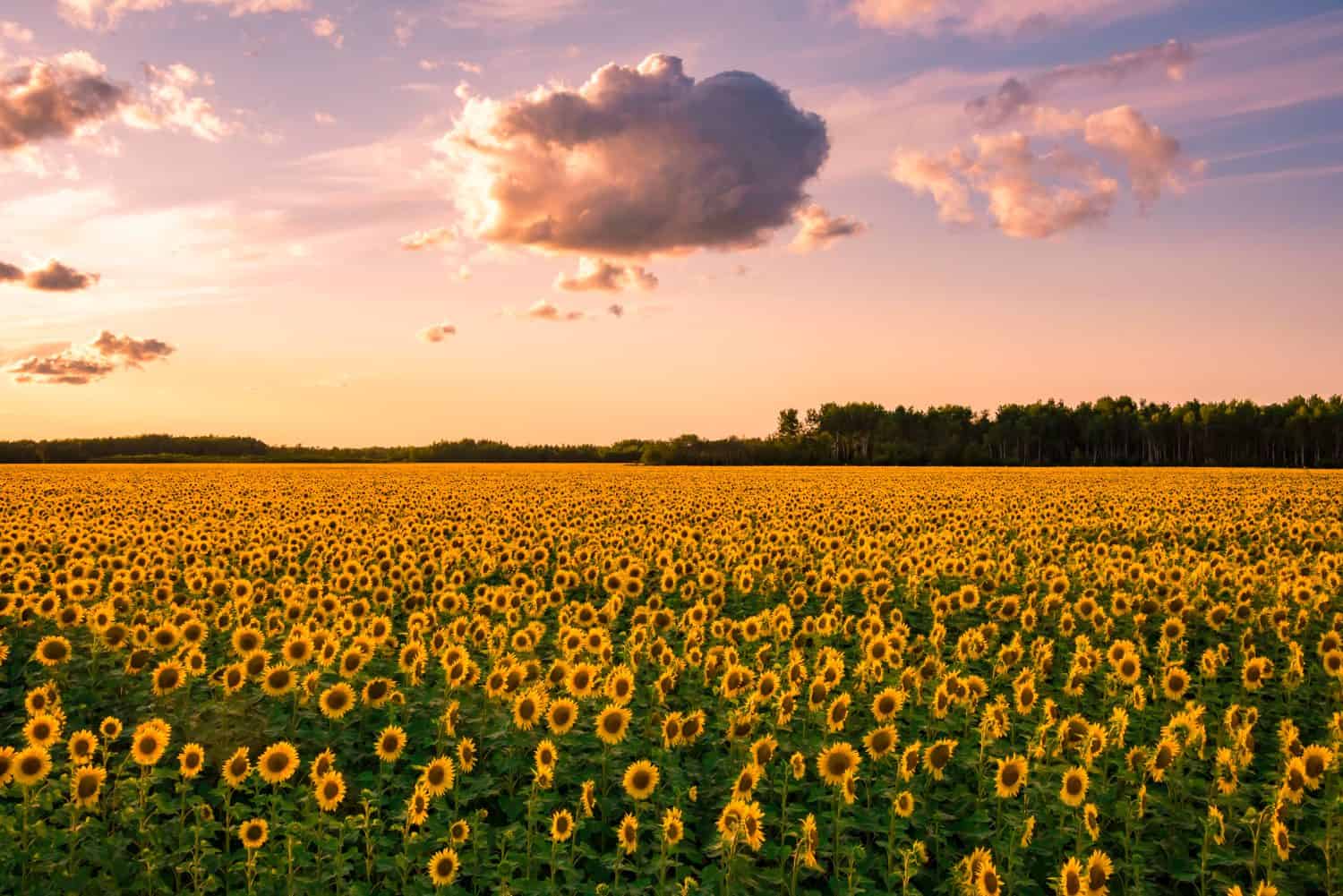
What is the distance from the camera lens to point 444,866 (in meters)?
6.39

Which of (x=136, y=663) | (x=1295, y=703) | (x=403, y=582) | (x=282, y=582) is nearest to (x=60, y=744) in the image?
(x=136, y=663)

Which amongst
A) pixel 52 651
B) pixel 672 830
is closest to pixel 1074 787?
pixel 672 830

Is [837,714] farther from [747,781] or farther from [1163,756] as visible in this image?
[1163,756]

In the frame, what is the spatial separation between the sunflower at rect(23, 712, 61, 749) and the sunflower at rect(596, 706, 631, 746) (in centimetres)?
433

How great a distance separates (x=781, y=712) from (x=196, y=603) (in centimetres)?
871

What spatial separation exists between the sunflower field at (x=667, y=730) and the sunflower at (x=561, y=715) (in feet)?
0.09

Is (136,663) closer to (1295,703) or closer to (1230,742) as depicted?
(1230,742)

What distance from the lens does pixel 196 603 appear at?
13156mm

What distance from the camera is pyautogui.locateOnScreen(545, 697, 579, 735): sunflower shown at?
26.9 ft

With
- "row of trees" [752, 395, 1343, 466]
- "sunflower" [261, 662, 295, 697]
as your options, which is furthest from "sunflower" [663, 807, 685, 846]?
"row of trees" [752, 395, 1343, 466]

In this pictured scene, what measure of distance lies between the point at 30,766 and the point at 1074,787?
7.88m

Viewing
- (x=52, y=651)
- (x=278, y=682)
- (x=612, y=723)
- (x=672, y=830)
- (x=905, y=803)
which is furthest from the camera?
(x=52, y=651)

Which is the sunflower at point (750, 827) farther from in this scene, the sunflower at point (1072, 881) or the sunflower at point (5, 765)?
the sunflower at point (5, 765)

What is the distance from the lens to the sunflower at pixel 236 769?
7295mm
